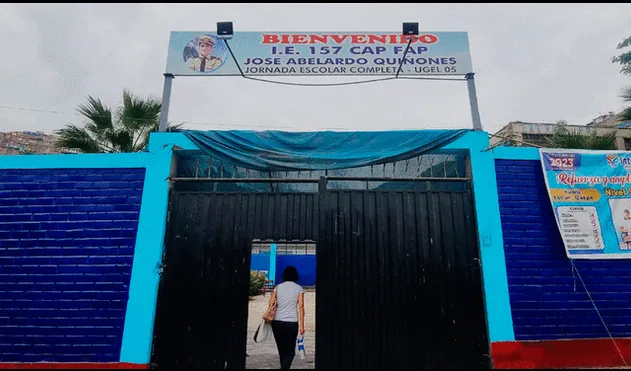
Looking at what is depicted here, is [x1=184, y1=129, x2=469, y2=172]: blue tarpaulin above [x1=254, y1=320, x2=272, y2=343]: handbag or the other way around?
above

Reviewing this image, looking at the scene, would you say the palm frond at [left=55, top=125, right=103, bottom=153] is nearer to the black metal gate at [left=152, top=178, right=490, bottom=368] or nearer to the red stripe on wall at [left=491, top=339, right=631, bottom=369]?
the black metal gate at [left=152, top=178, right=490, bottom=368]

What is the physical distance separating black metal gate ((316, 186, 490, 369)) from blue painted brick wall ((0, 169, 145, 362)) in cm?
286

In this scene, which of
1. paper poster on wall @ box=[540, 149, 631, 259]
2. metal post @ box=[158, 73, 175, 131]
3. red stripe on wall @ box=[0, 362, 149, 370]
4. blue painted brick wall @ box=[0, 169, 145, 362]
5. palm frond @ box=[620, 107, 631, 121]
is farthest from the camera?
palm frond @ box=[620, 107, 631, 121]

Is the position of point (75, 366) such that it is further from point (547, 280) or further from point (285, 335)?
point (547, 280)

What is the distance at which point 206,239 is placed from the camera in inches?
206

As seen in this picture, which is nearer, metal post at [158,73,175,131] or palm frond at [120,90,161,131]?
metal post at [158,73,175,131]

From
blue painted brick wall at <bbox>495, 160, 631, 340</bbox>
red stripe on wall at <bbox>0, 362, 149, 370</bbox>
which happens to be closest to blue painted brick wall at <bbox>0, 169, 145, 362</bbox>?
red stripe on wall at <bbox>0, 362, 149, 370</bbox>

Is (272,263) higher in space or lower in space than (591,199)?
lower

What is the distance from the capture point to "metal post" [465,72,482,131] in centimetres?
565

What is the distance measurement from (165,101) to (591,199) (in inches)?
267

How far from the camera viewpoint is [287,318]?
189 inches

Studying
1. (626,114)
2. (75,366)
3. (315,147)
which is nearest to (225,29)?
(315,147)

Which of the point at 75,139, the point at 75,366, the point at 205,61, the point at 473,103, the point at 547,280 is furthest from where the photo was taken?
the point at 75,139

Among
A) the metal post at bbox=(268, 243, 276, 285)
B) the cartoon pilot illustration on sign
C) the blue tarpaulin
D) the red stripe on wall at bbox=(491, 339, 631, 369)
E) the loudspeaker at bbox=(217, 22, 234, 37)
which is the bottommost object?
the red stripe on wall at bbox=(491, 339, 631, 369)
